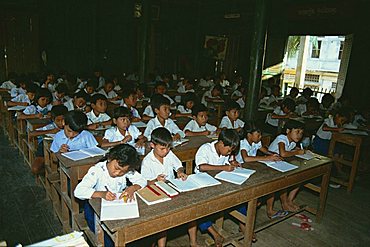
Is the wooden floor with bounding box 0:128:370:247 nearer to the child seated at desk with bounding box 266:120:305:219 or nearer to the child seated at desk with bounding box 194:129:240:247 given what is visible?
the child seated at desk with bounding box 266:120:305:219

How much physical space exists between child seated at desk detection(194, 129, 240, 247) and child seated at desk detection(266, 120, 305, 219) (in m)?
0.73

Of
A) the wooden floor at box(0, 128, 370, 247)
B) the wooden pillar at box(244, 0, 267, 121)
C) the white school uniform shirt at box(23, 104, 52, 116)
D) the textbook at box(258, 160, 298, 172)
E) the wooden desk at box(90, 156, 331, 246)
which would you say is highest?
the wooden pillar at box(244, 0, 267, 121)

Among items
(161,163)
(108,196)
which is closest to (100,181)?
(108,196)

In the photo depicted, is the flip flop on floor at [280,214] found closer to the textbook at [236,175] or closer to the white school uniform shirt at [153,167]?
the textbook at [236,175]

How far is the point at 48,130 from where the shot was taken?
167 inches

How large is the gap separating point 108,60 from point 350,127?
29.7 feet

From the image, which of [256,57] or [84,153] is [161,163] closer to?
[84,153]

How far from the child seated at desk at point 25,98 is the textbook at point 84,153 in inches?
106

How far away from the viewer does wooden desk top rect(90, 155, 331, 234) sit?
2.11 metres

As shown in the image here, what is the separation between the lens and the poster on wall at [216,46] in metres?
11.7

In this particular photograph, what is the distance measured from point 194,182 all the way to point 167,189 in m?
Answer: 0.30

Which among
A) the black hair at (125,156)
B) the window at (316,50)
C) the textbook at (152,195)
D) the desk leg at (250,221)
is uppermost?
the window at (316,50)

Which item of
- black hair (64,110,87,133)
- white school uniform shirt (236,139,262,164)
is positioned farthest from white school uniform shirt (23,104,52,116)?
white school uniform shirt (236,139,262,164)

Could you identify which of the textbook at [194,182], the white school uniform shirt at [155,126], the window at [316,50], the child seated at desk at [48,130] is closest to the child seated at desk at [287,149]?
the textbook at [194,182]
